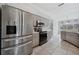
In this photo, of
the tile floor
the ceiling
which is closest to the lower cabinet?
the tile floor

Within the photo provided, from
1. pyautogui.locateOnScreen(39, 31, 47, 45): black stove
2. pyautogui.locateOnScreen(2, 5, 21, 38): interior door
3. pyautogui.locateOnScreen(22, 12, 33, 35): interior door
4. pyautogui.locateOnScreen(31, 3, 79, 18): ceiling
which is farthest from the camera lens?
pyautogui.locateOnScreen(39, 31, 47, 45): black stove

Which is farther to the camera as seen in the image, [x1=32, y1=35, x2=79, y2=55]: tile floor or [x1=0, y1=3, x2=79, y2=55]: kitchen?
[x1=32, y1=35, x2=79, y2=55]: tile floor

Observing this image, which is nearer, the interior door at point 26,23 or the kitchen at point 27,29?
the kitchen at point 27,29

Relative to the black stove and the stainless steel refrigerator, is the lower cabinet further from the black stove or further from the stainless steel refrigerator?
the black stove

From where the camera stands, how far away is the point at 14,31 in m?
2.29

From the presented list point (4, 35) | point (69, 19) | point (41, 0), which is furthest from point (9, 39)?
point (69, 19)

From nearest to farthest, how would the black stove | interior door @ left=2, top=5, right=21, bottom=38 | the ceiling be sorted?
interior door @ left=2, top=5, right=21, bottom=38 < the ceiling < the black stove

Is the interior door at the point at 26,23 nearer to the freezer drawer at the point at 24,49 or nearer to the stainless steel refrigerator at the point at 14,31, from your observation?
the stainless steel refrigerator at the point at 14,31

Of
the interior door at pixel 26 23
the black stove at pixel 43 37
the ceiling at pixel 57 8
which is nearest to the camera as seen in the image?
the ceiling at pixel 57 8

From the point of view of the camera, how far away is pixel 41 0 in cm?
227

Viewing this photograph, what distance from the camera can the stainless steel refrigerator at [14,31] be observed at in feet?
6.86

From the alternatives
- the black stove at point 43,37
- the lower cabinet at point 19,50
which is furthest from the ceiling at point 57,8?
the lower cabinet at point 19,50

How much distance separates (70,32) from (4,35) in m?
1.91

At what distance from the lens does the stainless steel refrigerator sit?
2092mm
